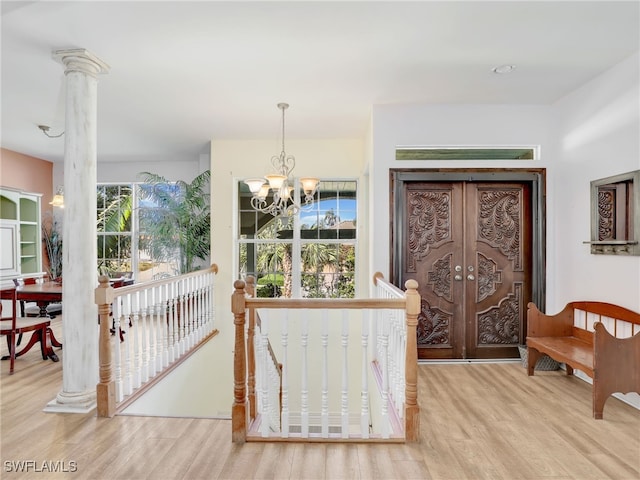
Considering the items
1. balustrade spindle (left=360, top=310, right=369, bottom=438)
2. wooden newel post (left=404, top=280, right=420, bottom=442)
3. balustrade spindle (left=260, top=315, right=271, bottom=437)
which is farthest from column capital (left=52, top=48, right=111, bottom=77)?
wooden newel post (left=404, top=280, right=420, bottom=442)

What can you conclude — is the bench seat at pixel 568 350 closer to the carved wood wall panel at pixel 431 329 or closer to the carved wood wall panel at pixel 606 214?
the carved wood wall panel at pixel 431 329

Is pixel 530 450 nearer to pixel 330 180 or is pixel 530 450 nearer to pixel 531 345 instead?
pixel 531 345

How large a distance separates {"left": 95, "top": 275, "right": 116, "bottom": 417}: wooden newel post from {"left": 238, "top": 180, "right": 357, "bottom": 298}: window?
2817 millimetres

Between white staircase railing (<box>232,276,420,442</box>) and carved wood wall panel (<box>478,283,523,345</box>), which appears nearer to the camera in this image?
white staircase railing (<box>232,276,420,442</box>)

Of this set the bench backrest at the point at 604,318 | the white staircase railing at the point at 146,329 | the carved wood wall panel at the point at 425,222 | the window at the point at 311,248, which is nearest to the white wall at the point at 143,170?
the window at the point at 311,248

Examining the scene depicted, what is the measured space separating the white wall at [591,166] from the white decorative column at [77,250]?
432cm

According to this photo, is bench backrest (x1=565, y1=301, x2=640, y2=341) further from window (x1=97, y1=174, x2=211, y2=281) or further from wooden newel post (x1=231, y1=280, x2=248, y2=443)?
window (x1=97, y1=174, x2=211, y2=281)

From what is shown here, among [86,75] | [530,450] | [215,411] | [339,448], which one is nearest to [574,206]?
[530,450]

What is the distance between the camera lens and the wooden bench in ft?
9.14

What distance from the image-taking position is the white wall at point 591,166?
3098 millimetres

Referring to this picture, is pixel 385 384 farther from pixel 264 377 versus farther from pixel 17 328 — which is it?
pixel 17 328

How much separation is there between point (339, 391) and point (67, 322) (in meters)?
3.45

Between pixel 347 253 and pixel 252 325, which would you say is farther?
pixel 347 253

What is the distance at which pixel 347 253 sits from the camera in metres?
5.61
